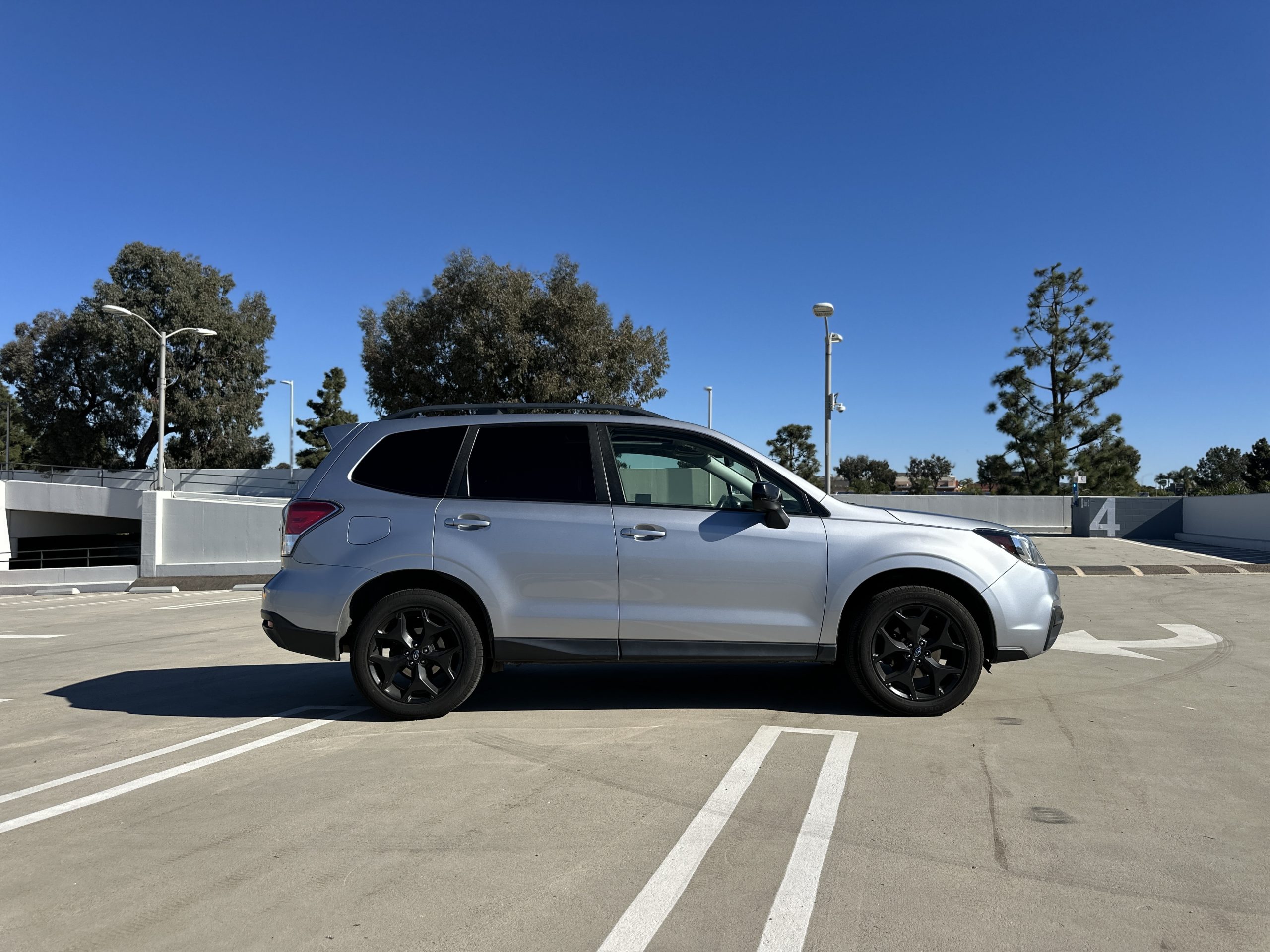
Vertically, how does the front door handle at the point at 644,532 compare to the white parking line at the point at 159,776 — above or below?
above

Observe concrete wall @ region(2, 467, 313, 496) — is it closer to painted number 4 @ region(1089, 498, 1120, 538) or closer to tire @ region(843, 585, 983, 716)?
painted number 4 @ region(1089, 498, 1120, 538)

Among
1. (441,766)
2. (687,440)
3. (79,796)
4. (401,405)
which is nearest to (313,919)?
(441,766)

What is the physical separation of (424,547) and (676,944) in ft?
10.2

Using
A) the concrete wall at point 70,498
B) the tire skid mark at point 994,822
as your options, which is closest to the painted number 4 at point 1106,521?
the tire skid mark at point 994,822

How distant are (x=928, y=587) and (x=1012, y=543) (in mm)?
674

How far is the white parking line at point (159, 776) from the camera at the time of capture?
12.5 ft

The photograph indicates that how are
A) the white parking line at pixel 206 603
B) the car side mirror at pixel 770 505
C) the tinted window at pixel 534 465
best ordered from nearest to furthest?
the car side mirror at pixel 770 505
the tinted window at pixel 534 465
the white parking line at pixel 206 603

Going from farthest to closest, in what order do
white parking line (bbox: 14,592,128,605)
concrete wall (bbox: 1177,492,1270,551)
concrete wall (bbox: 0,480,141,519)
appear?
1. concrete wall (bbox: 0,480,141,519)
2. concrete wall (bbox: 1177,492,1270,551)
3. white parking line (bbox: 14,592,128,605)

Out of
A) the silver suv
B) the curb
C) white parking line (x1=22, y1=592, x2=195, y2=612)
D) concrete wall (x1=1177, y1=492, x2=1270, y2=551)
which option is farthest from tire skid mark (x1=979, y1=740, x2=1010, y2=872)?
concrete wall (x1=1177, y1=492, x2=1270, y2=551)

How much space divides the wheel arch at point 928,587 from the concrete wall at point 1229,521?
71.7ft

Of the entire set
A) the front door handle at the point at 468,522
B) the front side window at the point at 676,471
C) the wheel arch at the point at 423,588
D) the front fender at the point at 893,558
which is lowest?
the wheel arch at the point at 423,588

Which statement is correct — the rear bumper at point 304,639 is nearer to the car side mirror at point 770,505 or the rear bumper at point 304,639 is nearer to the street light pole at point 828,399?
the car side mirror at point 770,505

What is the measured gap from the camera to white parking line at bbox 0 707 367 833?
3.79m

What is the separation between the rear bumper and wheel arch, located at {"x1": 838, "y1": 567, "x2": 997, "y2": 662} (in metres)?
3.17
